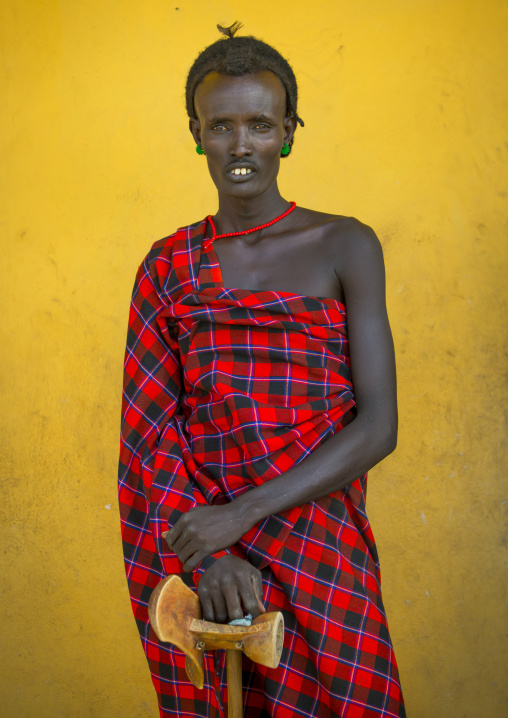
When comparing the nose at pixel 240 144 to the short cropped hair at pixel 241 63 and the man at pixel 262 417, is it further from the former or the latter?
the short cropped hair at pixel 241 63

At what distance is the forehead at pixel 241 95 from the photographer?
1698 mm

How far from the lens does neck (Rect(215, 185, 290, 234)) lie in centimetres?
183

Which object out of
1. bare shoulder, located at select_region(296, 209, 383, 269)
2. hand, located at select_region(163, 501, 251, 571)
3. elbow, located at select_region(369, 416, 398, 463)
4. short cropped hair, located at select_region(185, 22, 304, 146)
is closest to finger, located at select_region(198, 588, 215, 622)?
hand, located at select_region(163, 501, 251, 571)

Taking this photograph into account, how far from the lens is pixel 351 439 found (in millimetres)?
1617

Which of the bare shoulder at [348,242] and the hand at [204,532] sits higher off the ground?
the bare shoulder at [348,242]

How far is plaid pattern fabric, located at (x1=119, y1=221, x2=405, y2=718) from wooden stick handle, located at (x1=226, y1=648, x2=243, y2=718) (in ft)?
0.50

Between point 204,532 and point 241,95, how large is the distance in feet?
3.11

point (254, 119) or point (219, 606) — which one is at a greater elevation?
point (254, 119)

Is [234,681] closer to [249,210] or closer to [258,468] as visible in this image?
[258,468]

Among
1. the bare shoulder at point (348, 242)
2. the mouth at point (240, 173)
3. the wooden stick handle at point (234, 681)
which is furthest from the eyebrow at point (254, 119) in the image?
the wooden stick handle at point (234, 681)

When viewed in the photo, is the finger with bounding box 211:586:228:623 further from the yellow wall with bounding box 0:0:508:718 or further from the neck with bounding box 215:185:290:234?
the yellow wall with bounding box 0:0:508:718

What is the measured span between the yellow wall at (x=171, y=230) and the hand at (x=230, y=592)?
121 cm

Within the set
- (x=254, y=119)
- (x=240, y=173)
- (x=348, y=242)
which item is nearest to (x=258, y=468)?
(x=348, y=242)

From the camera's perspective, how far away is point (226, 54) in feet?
5.72
